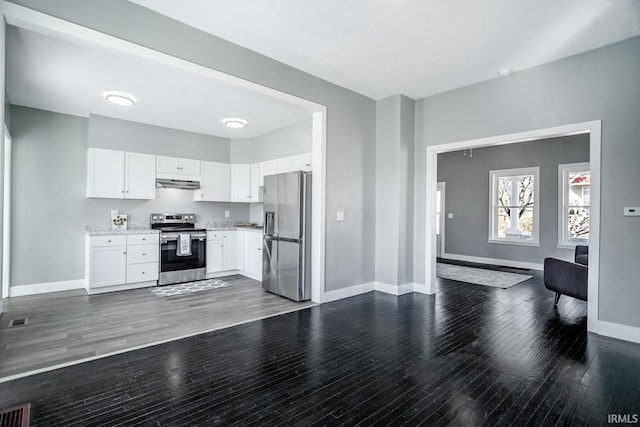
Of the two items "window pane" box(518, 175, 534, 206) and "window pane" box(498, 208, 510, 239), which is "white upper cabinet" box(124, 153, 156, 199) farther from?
"window pane" box(518, 175, 534, 206)

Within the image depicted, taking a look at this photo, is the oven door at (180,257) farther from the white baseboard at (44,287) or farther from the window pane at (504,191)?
the window pane at (504,191)

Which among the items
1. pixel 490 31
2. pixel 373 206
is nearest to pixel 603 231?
pixel 490 31

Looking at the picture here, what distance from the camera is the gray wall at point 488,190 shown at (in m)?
6.73

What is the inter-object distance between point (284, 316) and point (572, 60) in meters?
4.26

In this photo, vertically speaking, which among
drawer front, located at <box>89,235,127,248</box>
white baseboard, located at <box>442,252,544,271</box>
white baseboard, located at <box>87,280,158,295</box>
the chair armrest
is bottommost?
white baseboard, located at <box>87,280,158,295</box>

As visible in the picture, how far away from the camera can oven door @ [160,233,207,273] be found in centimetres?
531

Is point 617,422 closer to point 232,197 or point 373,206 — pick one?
point 373,206

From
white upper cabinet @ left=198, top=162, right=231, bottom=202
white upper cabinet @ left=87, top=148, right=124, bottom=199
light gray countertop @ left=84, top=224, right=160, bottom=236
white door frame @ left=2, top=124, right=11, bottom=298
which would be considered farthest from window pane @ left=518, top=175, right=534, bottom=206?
white door frame @ left=2, top=124, right=11, bottom=298

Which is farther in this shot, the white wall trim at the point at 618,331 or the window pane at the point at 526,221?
the window pane at the point at 526,221

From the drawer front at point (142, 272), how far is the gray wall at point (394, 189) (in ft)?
11.5

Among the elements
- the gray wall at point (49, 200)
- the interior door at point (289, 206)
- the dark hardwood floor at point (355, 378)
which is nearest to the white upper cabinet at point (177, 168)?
the gray wall at point (49, 200)

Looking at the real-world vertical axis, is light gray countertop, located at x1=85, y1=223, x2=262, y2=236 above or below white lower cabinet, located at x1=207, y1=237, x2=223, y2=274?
above

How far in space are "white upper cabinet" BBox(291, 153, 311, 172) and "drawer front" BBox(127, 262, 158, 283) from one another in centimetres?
274

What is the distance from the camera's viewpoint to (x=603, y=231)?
10.9ft
